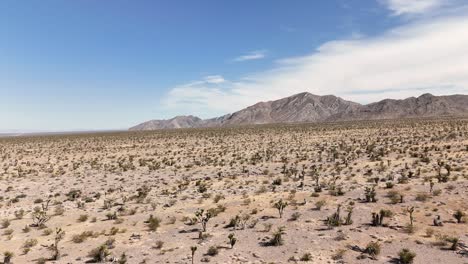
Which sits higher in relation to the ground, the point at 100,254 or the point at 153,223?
the point at 153,223

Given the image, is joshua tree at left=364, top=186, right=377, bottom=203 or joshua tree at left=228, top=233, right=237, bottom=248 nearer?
joshua tree at left=228, top=233, right=237, bottom=248

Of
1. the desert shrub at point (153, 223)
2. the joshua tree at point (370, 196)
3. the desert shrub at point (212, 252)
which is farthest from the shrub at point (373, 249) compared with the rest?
the desert shrub at point (153, 223)

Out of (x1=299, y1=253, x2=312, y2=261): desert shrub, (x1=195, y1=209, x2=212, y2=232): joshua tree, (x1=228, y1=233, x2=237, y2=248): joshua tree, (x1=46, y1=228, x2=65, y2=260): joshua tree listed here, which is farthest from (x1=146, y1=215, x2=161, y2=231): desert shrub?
(x1=299, y1=253, x2=312, y2=261): desert shrub

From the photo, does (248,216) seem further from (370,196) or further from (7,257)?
(7,257)

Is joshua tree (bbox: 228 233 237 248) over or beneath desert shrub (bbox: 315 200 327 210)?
beneath

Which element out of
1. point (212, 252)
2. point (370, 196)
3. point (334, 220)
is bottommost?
point (212, 252)

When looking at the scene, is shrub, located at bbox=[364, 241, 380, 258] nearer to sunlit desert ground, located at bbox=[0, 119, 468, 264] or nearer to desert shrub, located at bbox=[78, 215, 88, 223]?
sunlit desert ground, located at bbox=[0, 119, 468, 264]

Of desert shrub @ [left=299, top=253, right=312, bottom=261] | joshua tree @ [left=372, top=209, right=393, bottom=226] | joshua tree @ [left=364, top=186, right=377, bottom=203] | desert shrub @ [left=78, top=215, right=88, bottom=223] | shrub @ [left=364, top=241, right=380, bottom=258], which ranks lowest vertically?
desert shrub @ [left=299, top=253, right=312, bottom=261]

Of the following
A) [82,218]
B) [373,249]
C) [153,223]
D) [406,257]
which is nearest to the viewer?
[406,257]

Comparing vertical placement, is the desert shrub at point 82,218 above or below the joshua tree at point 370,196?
below

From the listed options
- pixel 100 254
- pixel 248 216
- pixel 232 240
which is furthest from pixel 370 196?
pixel 100 254

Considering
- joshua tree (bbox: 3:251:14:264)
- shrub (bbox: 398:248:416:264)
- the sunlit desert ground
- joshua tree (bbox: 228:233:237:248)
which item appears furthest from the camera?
joshua tree (bbox: 228:233:237:248)

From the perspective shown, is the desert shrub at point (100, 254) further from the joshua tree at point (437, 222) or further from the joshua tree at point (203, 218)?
the joshua tree at point (437, 222)

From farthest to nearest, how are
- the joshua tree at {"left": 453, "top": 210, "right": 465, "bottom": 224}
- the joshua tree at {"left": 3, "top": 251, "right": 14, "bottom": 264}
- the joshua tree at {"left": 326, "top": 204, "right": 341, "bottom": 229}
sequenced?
the joshua tree at {"left": 326, "top": 204, "right": 341, "bottom": 229} < the joshua tree at {"left": 453, "top": 210, "right": 465, "bottom": 224} < the joshua tree at {"left": 3, "top": 251, "right": 14, "bottom": 264}
